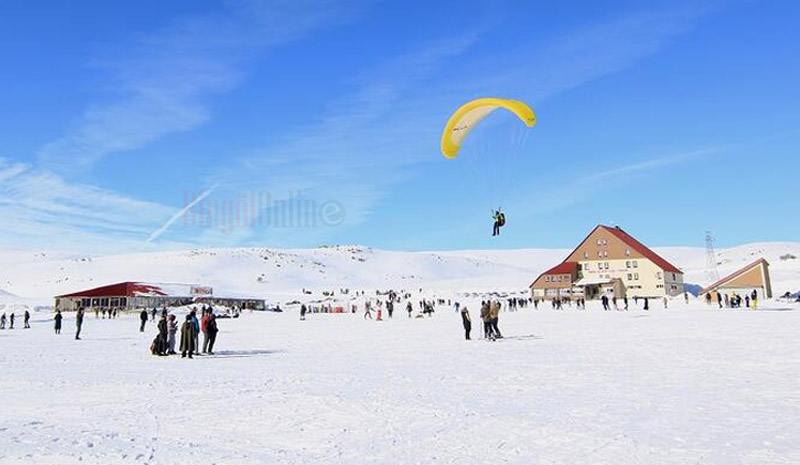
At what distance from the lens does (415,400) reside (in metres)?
9.59

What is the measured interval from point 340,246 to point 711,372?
451ft

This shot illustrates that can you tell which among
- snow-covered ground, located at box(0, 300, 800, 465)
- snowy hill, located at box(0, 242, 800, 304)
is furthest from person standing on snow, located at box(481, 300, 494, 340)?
snowy hill, located at box(0, 242, 800, 304)

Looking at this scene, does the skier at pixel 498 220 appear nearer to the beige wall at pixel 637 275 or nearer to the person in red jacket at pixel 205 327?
the person in red jacket at pixel 205 327

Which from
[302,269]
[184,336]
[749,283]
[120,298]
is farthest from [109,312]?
[302,269]

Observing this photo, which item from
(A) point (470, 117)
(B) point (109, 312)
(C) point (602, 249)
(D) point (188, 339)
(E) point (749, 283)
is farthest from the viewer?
(C) point (602, 249)

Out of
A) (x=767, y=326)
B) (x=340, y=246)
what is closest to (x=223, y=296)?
(x=767, y=326)

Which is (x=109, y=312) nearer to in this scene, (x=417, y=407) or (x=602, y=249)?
(x=602, y=249)

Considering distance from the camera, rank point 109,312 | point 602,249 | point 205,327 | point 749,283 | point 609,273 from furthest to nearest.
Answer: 1. point 602,249
2. point 609,273
3. point 749,283
4. point 109,312
5. point 205,327

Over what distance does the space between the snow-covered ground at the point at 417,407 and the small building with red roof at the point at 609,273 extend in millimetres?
46718

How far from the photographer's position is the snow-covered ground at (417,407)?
654cm

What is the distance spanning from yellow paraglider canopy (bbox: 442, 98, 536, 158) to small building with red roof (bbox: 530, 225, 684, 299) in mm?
42540

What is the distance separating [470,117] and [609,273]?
149 feet

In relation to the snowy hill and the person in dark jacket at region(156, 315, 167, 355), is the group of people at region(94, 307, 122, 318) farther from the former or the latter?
the person in dark jacket at region(156, 315, 167, 355)

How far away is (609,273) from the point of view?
63.2 metres
